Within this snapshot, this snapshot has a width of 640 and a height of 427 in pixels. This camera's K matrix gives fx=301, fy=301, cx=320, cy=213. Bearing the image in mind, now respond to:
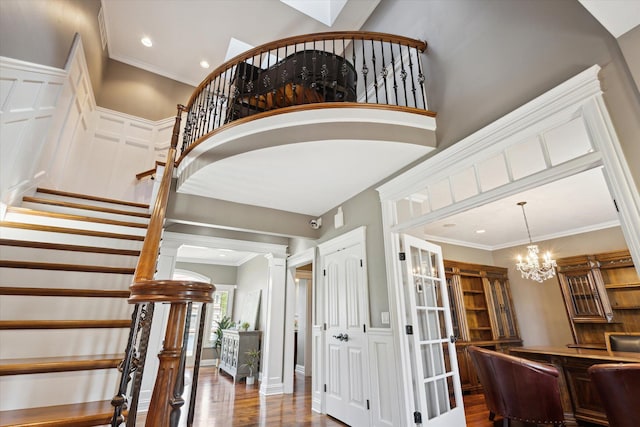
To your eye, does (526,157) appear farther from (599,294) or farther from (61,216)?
(61,216)

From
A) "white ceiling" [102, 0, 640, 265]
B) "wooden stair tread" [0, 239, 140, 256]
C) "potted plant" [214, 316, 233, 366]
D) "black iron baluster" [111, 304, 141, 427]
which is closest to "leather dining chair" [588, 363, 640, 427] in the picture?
"white ceiling" [102, 0, 640, 265]

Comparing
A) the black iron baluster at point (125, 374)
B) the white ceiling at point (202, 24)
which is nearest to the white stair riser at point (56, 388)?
the black iron baluster at point (125, 374)

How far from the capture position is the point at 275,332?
5.05 meters

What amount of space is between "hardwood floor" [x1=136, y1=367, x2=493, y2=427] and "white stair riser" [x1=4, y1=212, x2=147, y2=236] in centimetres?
209

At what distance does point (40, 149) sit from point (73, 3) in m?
1.90

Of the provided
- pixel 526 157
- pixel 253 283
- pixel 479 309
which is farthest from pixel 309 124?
pixel 253 283

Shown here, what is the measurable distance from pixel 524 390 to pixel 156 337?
4.28m

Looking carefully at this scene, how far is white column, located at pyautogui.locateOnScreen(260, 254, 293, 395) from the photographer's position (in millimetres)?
4871

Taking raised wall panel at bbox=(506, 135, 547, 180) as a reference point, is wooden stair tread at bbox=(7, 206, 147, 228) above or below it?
below

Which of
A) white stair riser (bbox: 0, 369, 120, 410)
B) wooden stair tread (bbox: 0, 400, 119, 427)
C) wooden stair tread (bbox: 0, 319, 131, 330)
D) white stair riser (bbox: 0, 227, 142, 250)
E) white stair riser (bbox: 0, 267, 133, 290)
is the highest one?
white stair riser (bbox: 0, 227, 142, 250)

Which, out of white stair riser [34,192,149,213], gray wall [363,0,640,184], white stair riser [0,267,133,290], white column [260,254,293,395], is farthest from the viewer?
white column [260,254,293,395]

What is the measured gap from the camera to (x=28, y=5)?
269cm

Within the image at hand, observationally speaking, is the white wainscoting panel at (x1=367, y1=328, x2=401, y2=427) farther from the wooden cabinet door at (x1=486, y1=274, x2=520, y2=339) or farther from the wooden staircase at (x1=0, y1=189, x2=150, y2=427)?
the wooden cabinet door at (x1=486, y1=274, x2=520, y2=339)

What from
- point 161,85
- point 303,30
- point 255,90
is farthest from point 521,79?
point 161,85
